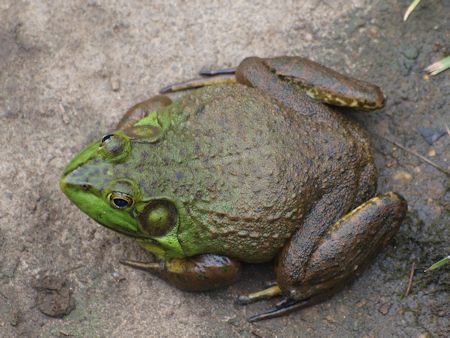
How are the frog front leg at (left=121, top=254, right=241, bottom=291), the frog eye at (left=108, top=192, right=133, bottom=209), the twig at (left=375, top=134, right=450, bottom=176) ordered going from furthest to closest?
the twig at (left=375, top=134, right=450, bottom=176) < the frog front leg at (left=121, top=254, right=241, bottom=291) < the frog eye at (left=108, top=192, right=133, bottom=209)

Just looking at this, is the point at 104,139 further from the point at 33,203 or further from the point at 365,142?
the point at 365,142

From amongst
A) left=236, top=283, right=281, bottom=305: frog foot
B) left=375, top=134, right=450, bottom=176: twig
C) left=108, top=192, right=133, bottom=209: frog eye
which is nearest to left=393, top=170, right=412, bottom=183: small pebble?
left=375, top=134, right=450, bottom=176: twig

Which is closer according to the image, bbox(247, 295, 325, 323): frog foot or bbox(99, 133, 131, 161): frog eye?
bbox(99, 133, 131, 161): frog eye

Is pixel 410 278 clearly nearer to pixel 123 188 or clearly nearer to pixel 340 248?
pixel 340 248

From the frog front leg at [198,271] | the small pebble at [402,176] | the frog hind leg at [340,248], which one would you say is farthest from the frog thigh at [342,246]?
the small pebble at [402,176]

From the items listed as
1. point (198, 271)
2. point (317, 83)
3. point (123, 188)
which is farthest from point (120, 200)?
point (317, 83)

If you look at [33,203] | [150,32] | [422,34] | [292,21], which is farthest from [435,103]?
[33,203]

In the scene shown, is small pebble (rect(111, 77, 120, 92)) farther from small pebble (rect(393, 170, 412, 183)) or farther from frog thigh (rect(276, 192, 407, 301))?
small pebble (rect(393, 170, 412, 183))
